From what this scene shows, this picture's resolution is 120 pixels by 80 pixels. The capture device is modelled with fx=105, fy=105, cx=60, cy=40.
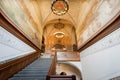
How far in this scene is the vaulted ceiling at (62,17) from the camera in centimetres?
464

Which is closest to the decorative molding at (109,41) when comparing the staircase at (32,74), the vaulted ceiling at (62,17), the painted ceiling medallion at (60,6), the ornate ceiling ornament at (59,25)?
the vaulted ceiling at (62,17)

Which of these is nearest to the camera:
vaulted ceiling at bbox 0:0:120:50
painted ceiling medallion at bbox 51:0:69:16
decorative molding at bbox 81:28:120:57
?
decorative molding at bbox 81:28:120:57

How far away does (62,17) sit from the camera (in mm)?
11797

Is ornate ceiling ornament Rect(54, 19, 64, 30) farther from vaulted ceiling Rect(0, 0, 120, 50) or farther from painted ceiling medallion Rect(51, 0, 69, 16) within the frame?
painted ceiling medallion Rect(51, 0, 69, 16)

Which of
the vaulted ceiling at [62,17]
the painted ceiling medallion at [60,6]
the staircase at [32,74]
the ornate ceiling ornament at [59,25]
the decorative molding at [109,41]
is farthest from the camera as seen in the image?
the ornate ceiling ornament at [59,25]

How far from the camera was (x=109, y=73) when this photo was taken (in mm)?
4762

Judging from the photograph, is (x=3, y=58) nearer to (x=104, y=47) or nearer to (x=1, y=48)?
(x=1, y=48)

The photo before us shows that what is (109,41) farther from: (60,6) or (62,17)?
(62,17)

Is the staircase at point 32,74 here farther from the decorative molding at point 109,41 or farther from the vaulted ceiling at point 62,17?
the decorative molding at point 109,41

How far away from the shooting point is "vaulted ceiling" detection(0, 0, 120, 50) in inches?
183

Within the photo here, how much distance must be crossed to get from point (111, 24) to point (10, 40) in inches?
168

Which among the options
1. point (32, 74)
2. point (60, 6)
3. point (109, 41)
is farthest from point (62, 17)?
point (32, 74)

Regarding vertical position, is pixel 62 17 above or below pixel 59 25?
above

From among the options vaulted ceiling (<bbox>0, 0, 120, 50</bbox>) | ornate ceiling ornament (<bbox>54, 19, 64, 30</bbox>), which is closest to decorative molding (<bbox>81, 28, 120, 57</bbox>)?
vaulted ceiling (<bbox>0, 0, 120, 50</bbox>)
